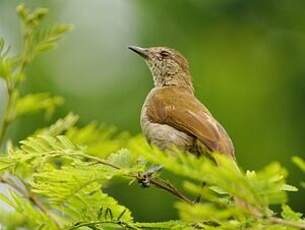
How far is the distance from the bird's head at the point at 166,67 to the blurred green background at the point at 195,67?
2.54m

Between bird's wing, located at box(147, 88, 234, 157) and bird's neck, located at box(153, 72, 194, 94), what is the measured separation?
31.9 inches

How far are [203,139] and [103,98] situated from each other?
554 cm

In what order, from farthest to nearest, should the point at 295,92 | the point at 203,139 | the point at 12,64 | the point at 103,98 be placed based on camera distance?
the point at 295,92, the point at 103,98, the point at 203,139, the point at 12,64

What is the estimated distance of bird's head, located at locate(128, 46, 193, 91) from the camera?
6.80 metres

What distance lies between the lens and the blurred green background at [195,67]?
9805 mm

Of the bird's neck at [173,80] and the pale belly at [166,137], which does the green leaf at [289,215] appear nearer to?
the pale belly at [166,137]

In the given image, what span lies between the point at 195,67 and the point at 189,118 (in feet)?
20.2

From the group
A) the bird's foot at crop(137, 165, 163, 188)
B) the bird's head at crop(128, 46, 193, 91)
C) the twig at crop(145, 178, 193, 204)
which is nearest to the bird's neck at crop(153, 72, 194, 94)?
the bird's head at crop(128, 46, 193, 91)

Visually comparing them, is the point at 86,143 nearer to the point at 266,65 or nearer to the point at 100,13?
the point at 266,65

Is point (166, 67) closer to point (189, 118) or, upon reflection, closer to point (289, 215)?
point (189, 118)

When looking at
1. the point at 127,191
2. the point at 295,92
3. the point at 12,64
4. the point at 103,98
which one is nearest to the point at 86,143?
the point at 12,64

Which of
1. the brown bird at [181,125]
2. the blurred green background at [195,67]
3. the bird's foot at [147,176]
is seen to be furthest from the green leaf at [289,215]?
the blurred green background at [195,67]

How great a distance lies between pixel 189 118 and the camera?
4961 mm

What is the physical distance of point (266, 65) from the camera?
12.0 m
